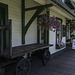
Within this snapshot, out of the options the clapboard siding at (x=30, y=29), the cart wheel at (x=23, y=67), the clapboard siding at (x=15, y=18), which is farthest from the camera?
the clapboard siding at (x=30, y=29)

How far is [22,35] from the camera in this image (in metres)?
3.36

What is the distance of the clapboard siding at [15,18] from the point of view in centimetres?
298

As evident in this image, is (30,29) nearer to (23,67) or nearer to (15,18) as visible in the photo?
(15,18)

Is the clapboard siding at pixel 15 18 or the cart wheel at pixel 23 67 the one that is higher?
the clapboard siding at pixel 15 18

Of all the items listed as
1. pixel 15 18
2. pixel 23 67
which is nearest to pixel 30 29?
pixel 15 18

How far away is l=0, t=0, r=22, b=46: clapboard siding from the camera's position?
9.78 ft

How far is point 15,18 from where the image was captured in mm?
3135

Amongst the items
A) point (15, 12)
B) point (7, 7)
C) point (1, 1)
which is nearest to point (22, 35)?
point (15, 12)

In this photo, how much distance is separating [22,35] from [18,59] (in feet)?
4.27

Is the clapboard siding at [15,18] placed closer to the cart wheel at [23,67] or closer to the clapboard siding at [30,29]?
A: the clapboard siding at [30,29]

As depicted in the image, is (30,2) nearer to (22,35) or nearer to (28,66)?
(22,35)

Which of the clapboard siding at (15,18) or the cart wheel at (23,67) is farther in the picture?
the clapboard siding at (15,18)

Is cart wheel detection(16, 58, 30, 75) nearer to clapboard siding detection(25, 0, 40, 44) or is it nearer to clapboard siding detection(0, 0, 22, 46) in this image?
clapboard siding detection(0, 0, 22, 46)

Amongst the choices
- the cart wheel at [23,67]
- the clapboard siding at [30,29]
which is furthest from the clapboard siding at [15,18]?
the cart wheel at [23,67]
